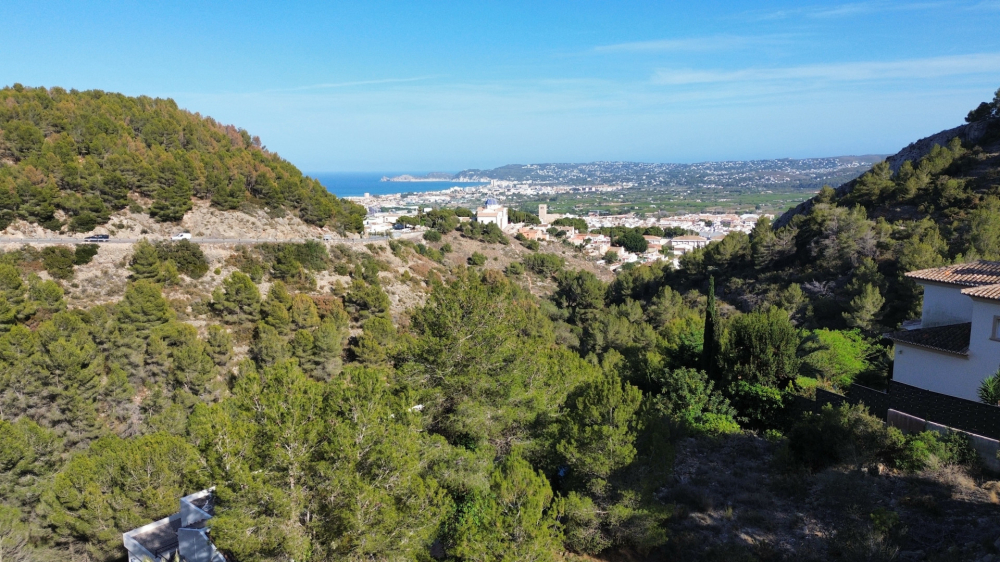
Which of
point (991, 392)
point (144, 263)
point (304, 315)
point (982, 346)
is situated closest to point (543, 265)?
point (304, 315)

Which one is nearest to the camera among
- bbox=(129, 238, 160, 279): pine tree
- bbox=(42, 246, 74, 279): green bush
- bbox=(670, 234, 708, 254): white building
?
bbox=(42, 246, 74, 279): green bush

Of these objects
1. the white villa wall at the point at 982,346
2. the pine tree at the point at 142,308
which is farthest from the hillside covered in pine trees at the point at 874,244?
the pine tree at the point at 142,308

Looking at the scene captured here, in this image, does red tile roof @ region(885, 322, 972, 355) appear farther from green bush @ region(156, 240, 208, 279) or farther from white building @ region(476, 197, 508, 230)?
white building @ region(476, 197, 508, 230)

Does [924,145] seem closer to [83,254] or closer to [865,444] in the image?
[865,444]

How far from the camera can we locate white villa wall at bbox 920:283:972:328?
10.8 meters

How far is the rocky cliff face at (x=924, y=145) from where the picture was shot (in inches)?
1395

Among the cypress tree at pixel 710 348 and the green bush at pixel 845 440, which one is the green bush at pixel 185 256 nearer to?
the cypress tree at pixel 710 348

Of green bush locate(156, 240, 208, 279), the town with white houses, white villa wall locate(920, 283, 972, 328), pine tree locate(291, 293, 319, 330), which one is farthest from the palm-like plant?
the town with white houses

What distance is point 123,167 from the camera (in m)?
29.9

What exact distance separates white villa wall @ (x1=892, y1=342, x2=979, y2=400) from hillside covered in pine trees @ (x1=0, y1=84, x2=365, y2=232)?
1279 inches

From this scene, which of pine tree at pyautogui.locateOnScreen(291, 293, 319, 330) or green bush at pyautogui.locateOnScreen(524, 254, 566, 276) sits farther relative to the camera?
green bush at pyautogui.locateOnScreen(524, 254, 566, 276)

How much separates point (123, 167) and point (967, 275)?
3538 centimetres

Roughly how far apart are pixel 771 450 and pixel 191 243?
27.3 metres

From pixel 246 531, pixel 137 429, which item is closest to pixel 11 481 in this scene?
pixel 137 429
